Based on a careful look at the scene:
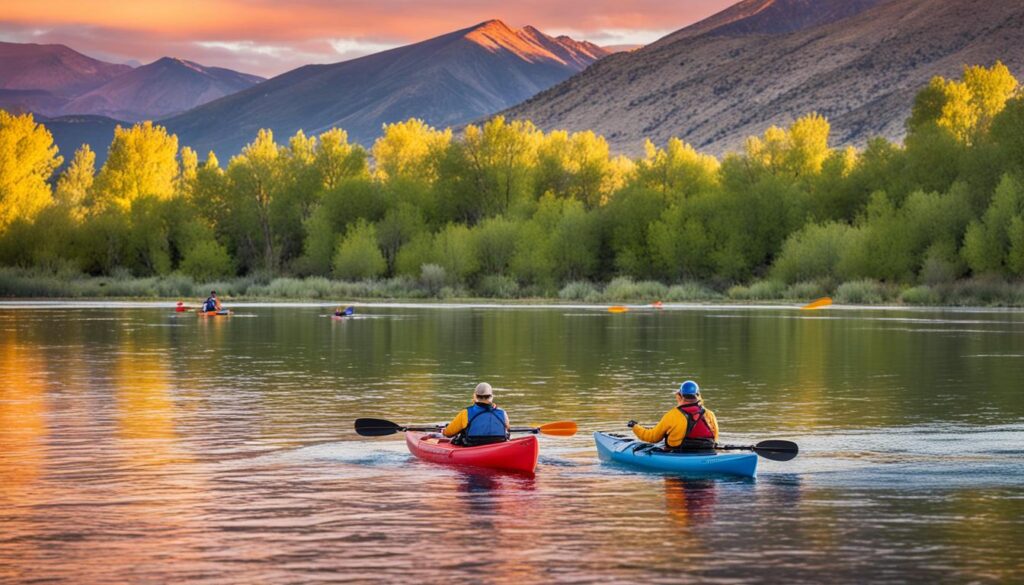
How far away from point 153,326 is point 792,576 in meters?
56.1

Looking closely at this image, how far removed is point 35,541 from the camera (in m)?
17.1

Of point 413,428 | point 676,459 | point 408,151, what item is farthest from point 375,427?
point 408,151

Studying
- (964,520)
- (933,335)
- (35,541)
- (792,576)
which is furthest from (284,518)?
(933,335)

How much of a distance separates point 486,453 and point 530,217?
92.0 m

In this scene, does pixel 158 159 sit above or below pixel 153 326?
above

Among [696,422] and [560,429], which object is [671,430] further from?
[560,429]

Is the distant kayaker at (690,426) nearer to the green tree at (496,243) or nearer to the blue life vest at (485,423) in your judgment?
the blue life vest at (485,423)

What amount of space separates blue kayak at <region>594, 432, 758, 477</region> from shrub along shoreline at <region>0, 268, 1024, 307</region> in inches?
2847

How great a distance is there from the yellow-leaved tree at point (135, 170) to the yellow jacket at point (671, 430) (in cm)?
10345

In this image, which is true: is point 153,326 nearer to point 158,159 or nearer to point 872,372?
point 872,372

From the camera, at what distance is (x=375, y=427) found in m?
25.5

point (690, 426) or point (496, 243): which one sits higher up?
point (496, 243)

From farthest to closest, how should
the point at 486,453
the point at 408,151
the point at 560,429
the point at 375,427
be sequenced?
1. the point at 408,151
2. the point at 375,427
3. the point at 560,429
4. the point at 486,453

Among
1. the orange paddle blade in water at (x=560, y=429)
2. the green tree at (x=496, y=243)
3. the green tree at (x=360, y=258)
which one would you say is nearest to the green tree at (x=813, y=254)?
the green tree at (x=496, y=243)
